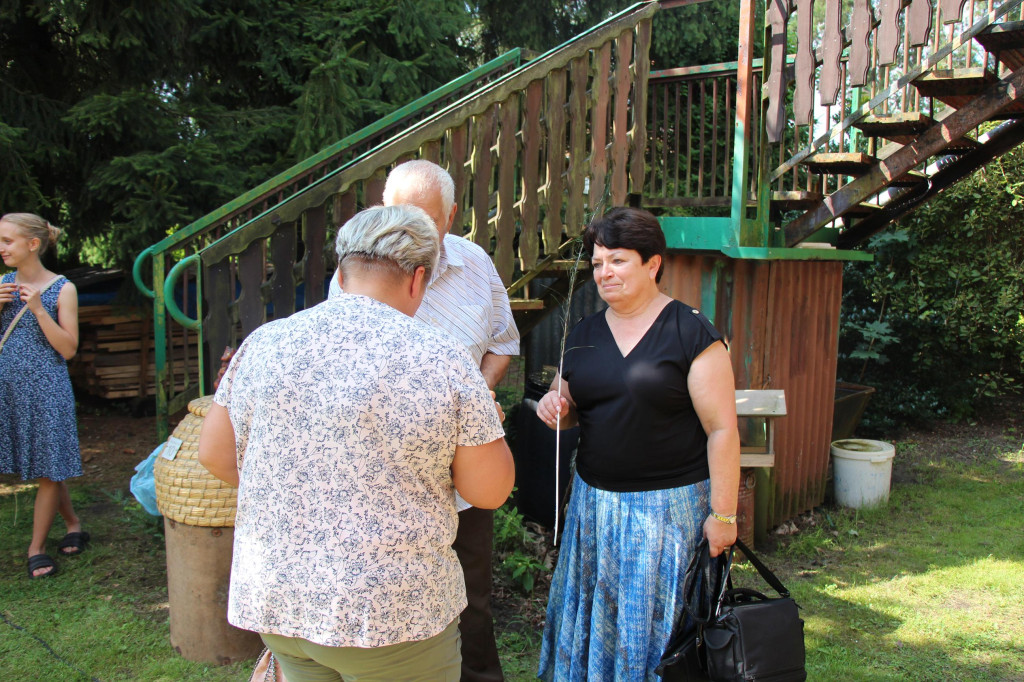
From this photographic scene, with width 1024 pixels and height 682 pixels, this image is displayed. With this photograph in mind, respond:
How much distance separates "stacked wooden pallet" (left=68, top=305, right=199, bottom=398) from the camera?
701cm

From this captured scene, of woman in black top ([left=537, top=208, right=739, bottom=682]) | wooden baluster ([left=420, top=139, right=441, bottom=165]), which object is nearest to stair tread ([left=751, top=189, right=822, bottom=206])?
wooden baluster ([left=420, top=139, right=441, bottom=165])

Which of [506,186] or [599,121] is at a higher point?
[599,121]

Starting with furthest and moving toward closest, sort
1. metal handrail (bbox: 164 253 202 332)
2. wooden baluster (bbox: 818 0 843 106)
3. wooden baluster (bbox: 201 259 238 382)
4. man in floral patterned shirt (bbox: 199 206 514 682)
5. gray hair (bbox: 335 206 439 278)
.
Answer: wooden baluster (bbox: 818 0 843 106) < wooden baluster (bbox: 201 259 238 382) < metal handrail (bbox: 164 253 202 332) < gray hair (bbox: 335 206 439 278) < man in floral patterned shirt (bbox: 199 206 514 682)

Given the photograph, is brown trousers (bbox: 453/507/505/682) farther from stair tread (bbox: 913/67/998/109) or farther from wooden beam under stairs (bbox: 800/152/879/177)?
stair tread (bbox: 913/67/998/109)

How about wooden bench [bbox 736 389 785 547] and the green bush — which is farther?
the green bush

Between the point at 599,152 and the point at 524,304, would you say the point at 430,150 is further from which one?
the point at 599,152

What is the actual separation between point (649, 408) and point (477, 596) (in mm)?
964

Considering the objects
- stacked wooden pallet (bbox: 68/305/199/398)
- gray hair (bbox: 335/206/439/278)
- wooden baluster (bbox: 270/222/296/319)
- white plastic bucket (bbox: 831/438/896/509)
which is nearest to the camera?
gray hair (bbox: 335/206/439/278)

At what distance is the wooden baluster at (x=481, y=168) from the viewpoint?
172 inches

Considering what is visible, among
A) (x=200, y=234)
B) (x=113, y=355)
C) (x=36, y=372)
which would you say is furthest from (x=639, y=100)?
(x=113, y=355)

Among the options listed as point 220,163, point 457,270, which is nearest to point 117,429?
point 220,163

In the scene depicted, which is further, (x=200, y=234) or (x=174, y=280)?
(x=200, y=234)

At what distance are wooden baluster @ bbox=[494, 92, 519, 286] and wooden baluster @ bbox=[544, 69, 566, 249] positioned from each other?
258 mm

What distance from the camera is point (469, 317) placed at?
2715 mm
